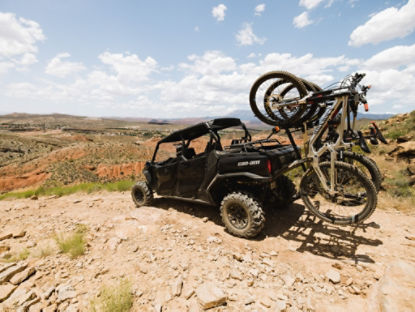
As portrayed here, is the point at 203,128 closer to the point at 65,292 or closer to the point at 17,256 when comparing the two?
the point at 65,292

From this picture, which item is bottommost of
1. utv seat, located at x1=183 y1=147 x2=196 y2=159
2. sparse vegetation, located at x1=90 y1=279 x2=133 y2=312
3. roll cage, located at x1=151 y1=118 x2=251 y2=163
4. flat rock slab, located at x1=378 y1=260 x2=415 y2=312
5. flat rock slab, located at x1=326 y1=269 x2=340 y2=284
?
Result: sparse vegetation, located at x1=90 y1=279 x2=133 y2=312

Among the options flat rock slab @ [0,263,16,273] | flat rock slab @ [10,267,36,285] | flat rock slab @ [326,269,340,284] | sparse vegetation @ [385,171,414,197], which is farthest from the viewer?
sparse vegetation @ [385,171,414,197]

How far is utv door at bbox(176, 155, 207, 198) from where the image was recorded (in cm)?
480

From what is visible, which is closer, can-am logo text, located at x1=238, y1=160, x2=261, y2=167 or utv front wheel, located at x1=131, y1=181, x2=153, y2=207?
can-am logo text, located at x1=238, y1=160, x2=261, y2=167

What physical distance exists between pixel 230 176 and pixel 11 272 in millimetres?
3717

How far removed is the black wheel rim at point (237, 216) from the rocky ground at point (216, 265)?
280 mm

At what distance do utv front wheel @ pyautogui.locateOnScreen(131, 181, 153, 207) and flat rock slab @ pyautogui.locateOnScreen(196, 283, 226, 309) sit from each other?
3966 mm

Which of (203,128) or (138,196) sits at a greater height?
(203,128)

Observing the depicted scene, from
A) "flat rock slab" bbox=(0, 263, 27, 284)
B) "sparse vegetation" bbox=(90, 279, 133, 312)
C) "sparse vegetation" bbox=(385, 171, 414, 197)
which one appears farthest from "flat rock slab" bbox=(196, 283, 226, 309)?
"sparse vegetation" bbox=(385, 171, 414, 197)

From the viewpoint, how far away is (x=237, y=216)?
4227 mm

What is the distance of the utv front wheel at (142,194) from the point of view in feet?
Answer: 20.5

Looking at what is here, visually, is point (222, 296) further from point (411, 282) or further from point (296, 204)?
point (296, 204)


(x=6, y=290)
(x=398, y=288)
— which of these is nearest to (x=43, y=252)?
(x=6, y=290)

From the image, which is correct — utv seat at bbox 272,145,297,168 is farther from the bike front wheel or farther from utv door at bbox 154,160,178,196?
utv door at bbox 154,160,178,196
